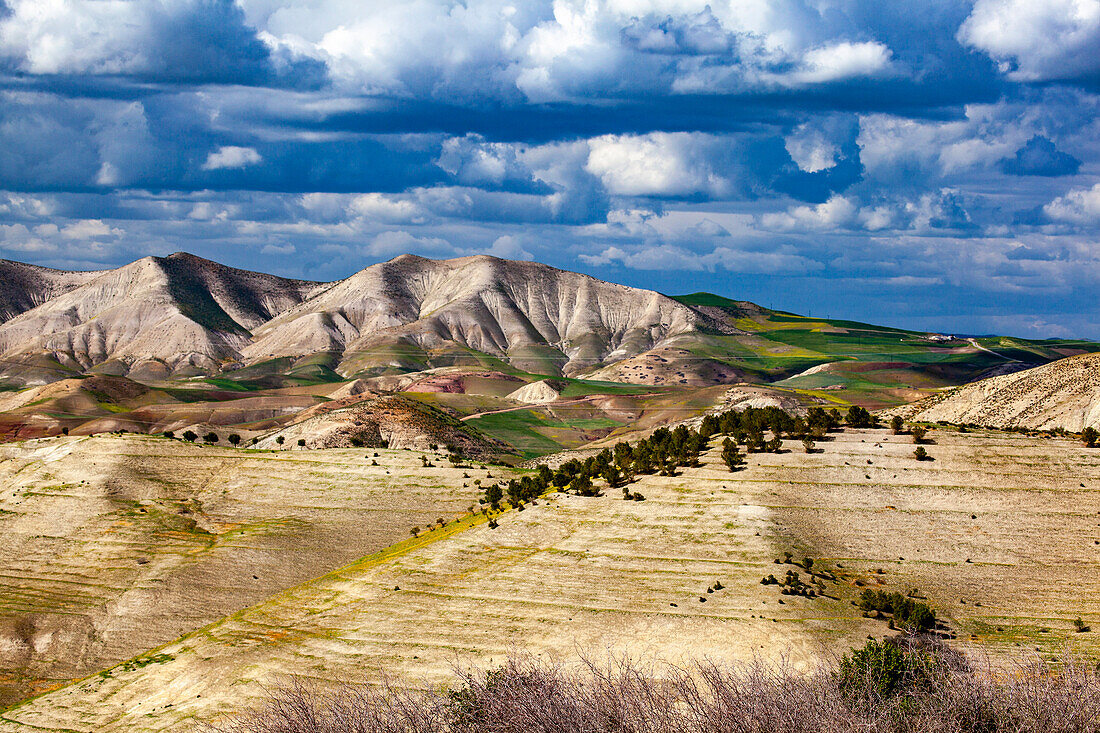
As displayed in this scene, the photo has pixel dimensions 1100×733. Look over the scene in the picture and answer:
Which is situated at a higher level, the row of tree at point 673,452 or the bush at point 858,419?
the bush at point 858,419

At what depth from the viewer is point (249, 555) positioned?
277ft

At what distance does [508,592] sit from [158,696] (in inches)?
897

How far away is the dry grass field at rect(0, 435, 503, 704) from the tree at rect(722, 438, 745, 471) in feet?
91.1

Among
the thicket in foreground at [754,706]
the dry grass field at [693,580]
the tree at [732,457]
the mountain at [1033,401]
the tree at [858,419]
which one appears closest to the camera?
the thicket in foreground at [754,706]

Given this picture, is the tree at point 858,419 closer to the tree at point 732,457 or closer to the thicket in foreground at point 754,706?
the tree at point 732,457

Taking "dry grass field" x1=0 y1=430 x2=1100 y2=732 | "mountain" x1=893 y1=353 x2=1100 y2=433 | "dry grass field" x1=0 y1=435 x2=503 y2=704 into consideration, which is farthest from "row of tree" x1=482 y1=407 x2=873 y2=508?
"mountain" x1=893 y1=353 x2=1100 y2=433

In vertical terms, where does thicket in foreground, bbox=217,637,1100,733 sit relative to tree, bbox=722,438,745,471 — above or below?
below

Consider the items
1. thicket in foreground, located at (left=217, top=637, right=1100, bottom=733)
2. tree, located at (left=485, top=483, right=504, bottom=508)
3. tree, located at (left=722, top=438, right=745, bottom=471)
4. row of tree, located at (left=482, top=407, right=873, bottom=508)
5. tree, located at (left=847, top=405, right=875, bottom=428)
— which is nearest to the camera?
thicket in foreground, located at (left=217, top=637, right=1100, bottom=733)

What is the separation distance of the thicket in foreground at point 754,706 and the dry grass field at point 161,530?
106 feet

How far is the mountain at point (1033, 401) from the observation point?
12662 centimetres

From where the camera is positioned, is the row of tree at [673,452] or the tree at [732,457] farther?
the row of tree at [673,452]

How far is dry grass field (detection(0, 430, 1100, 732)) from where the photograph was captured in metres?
53.2

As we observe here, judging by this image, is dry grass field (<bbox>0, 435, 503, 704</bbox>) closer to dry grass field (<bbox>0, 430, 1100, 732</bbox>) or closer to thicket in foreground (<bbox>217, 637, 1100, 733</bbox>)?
dry grass field (<bbox>0, 430, 1100, 732</bbox>)

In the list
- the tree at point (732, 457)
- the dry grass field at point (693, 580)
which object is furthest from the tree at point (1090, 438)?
the tree at point (732, 457)
